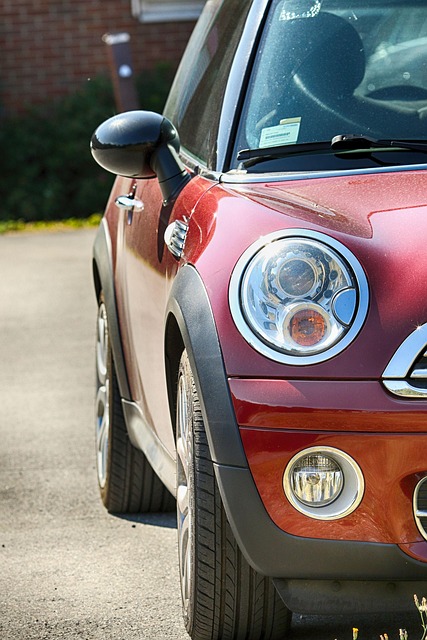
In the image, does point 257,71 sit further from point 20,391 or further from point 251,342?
point 20,391

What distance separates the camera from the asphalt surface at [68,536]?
3.47 metres

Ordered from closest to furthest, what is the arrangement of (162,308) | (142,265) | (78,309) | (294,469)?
(294,469) → (162,308) → (142,265) → (78,309)

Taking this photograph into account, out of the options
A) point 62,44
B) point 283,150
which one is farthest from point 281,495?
point 62,44

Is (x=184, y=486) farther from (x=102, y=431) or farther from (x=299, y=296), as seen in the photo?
(x=102, y=431)

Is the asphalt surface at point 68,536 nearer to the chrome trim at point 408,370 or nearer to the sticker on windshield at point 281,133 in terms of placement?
the chrome trim at point 408,370

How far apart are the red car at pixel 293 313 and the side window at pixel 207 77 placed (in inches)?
1.0

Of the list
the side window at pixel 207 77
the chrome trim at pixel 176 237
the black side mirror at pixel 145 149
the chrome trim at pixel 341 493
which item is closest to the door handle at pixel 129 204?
→ the side window at pixel 207 77

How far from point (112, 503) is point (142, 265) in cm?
108

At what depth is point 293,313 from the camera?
2.79 m

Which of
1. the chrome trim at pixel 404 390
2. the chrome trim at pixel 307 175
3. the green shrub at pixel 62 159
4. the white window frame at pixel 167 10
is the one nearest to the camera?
the chrome trim at pixel 404 390

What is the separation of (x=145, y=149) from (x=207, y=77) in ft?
1.66

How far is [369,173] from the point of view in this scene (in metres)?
3.24

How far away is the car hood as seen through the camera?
8.88ft

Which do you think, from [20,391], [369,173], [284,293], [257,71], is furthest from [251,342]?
[20,391]
